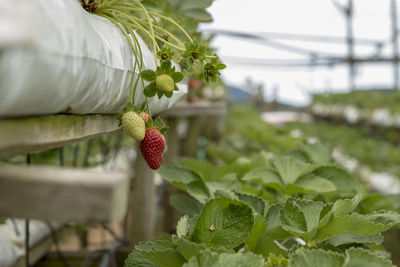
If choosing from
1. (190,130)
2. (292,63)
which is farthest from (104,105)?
(292,63)

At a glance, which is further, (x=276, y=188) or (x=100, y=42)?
(x=276, y=188)

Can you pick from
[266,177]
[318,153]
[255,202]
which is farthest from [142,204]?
[255,202]

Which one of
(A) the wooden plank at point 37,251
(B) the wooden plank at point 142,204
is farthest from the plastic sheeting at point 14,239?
(B) the wooden plank at point 142,204

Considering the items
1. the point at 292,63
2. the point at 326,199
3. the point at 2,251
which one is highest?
the point at 292,63

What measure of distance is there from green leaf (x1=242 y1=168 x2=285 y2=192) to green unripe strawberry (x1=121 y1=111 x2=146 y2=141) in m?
0.38

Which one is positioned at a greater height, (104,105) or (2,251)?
(104,105)

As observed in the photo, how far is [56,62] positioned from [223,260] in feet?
0.94

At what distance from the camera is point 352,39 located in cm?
966

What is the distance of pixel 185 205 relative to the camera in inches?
37.1

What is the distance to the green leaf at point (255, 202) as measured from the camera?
755 mm

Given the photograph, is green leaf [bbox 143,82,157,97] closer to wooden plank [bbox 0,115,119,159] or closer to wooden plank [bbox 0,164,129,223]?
wooden plank [bbox 0,115,119,159]

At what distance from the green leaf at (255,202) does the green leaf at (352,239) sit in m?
0.12

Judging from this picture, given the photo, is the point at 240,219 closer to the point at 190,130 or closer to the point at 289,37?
the point at 190,130

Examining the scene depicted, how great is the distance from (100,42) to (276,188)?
61cm
